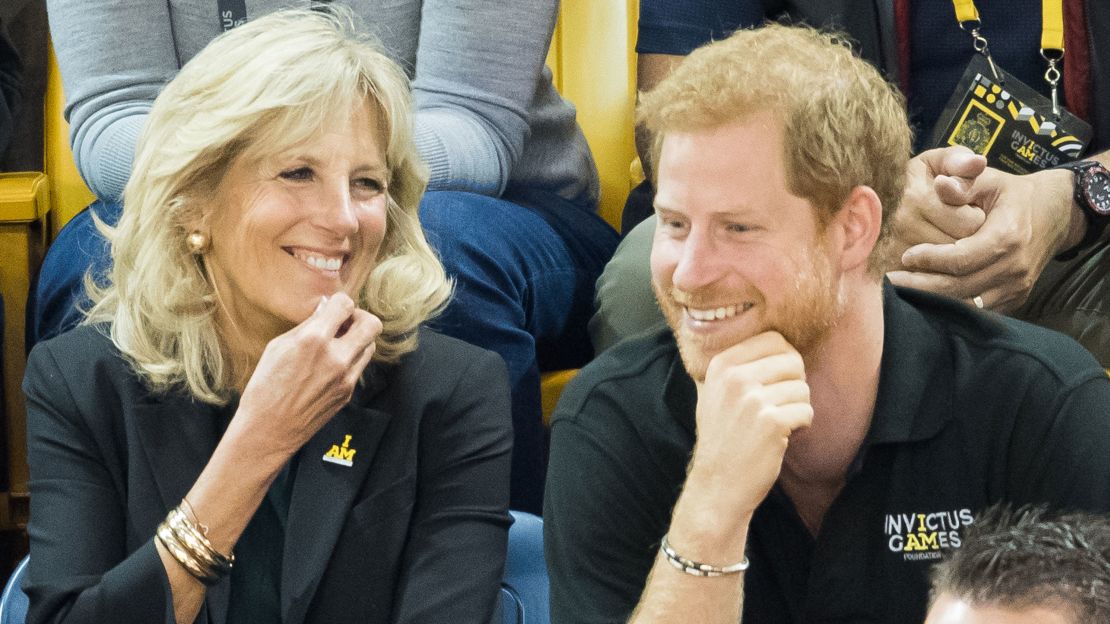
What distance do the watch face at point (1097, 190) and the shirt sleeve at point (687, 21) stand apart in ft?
1.83

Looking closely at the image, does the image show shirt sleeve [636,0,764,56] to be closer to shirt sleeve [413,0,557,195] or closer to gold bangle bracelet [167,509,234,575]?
shirt sleeve [413,0,557,195]

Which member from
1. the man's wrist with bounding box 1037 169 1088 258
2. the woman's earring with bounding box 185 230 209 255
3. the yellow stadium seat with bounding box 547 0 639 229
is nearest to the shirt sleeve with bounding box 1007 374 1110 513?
the man's wrist with bounding box 1037 169 1088 258

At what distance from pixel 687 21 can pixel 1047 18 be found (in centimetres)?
54

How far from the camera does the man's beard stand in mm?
1522

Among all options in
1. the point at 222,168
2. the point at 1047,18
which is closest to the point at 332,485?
the point at 222,168

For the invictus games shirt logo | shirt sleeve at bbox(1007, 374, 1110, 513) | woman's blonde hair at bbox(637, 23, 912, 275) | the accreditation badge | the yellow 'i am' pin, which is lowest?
the yellow 'i am' pin

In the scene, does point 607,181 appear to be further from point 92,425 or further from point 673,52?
point 92,425

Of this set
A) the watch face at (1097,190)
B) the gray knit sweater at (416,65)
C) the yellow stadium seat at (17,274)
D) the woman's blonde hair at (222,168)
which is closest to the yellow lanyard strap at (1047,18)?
the watch face at (1097,190)

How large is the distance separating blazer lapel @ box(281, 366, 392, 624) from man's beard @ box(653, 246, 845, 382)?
1.51 ft

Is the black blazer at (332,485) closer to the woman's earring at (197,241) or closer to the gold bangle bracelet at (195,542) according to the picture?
the gold bangle bracelet at (195,542)

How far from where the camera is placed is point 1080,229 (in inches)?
83.8

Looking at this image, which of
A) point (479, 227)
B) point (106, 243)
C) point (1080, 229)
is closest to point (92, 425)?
point (106, 243)

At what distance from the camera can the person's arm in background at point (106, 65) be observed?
2.24 m

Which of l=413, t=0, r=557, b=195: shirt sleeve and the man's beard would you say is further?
l=413, t=0, r=557, b=195: shirt sleeve
